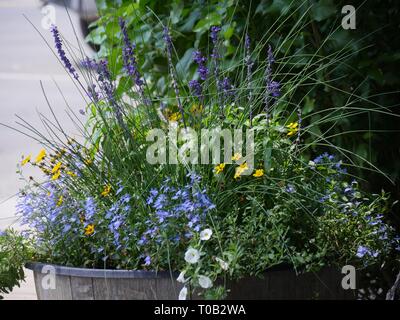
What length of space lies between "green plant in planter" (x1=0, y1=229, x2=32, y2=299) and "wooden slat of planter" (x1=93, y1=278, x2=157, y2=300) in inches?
13.8

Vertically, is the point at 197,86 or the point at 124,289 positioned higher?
the point at 197,86

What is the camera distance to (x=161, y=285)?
181 cm

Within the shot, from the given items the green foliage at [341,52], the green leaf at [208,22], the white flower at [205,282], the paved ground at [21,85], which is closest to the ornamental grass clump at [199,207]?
the white flower at [205,282]

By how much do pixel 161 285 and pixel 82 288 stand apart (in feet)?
0.71

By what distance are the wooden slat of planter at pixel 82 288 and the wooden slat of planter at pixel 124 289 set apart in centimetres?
1

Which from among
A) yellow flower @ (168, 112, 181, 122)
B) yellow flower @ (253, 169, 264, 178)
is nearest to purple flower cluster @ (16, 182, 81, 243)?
yellow flower @ (168, 112, 181, 122)

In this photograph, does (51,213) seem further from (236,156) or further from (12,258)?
(236,156)

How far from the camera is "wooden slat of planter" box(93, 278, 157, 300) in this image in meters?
1.81

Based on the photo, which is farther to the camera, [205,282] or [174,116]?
[174,116]

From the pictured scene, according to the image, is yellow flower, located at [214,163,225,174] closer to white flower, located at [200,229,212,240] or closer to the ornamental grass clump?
the ornamental grass clump

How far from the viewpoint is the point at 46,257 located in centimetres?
209

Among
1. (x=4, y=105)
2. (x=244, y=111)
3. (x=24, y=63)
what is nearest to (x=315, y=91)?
(x=244, y=111)

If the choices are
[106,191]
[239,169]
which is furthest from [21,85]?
[239,169]
